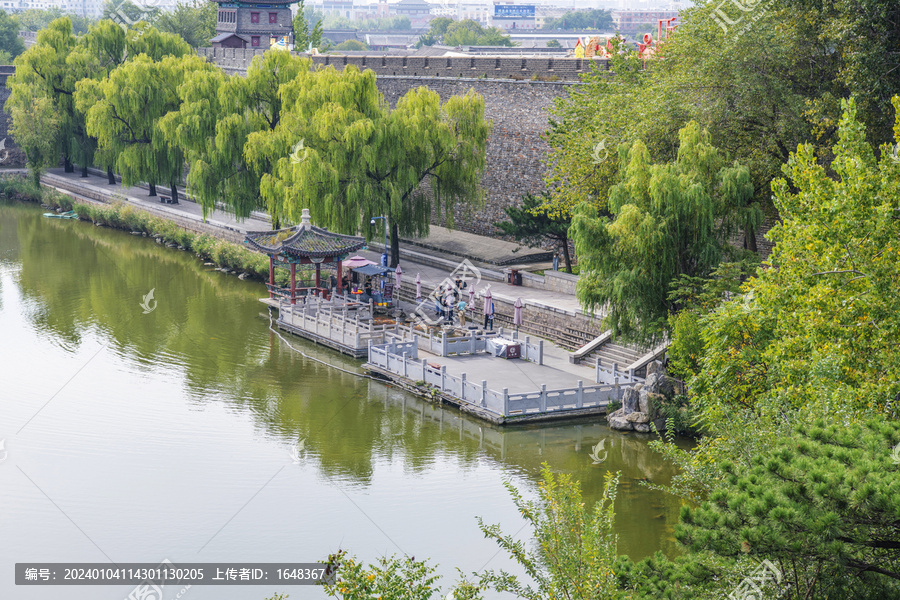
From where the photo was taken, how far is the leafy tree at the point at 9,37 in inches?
2507

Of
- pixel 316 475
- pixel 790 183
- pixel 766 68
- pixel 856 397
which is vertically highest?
pixel 766 68

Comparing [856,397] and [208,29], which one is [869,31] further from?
[208,29]

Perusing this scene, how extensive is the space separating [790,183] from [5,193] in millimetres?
32355

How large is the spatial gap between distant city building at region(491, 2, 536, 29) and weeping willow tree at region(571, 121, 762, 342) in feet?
513

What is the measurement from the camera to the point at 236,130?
30453 mm

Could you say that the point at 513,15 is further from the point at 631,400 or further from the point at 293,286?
the point at 631,400

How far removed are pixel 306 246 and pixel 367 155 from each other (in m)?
3.34

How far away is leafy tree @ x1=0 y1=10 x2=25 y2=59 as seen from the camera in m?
63.7

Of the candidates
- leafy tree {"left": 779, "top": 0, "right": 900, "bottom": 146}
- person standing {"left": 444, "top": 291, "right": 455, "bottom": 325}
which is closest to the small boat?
person standing {"left": 444, "top": 291, "right": 455, "bottom": 325}

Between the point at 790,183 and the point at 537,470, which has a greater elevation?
the point at 790,183

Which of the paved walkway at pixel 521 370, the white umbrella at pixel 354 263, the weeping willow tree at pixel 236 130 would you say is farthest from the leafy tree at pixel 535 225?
the weeping willow tree at pixel 236 130

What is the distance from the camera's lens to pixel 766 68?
64.5ft

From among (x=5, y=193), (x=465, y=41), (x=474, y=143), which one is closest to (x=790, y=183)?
(x=474, y=143)

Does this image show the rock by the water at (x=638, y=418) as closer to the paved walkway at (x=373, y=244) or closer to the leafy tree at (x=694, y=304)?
the leafy tree at (x=694, y=304)
